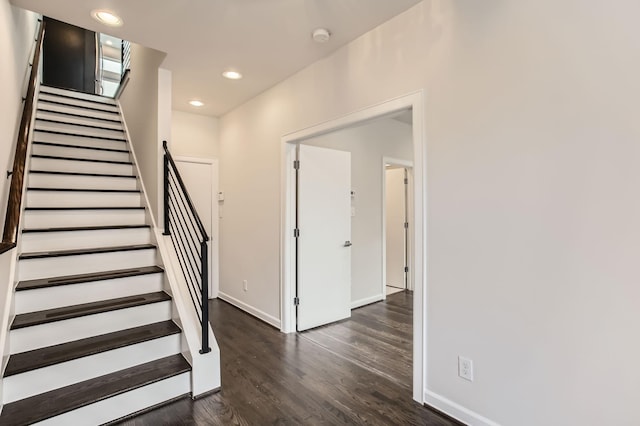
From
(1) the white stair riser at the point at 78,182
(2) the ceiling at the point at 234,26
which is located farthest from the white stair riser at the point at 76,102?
(2) the ceiling at the point at 234,26

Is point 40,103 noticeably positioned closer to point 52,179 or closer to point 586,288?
point 52,179

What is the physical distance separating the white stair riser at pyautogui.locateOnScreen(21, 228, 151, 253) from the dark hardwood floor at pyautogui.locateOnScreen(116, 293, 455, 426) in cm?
127

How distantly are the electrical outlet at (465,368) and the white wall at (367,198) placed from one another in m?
2.39

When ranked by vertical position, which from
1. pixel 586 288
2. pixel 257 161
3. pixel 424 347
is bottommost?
pixel 424 347

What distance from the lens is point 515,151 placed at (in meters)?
1.68

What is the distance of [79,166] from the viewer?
3.51m

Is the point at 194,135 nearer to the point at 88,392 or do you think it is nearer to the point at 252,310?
the point at 252,310

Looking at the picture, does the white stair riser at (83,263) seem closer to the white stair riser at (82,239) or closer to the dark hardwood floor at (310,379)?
the white stair riser at (82,239)

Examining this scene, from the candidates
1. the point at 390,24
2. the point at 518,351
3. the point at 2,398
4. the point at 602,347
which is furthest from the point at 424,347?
the point at 2,398

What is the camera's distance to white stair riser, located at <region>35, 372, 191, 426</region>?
179cm

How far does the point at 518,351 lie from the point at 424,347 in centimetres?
57

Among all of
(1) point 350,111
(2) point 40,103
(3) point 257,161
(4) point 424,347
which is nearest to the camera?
(4) point 424,347

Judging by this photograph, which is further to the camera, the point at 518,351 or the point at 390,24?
the point at 390,24

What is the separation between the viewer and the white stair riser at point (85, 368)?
181 centimetres
